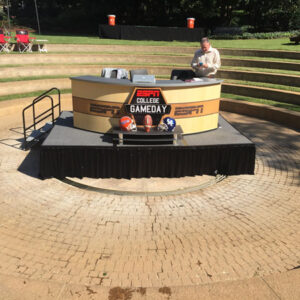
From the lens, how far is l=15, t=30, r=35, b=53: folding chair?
21.7 meters

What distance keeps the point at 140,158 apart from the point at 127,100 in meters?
1.82

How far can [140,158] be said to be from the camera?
8.88 metres

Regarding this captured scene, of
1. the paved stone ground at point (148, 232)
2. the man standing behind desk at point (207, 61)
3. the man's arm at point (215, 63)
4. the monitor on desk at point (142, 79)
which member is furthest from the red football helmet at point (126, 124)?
the man's arm at point (215, 63)

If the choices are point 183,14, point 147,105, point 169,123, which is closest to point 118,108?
point 147,105

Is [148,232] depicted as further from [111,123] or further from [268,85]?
[268,85]

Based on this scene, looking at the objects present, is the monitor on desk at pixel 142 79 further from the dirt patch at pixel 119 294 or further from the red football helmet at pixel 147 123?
the dirt patch at pixel 119 294

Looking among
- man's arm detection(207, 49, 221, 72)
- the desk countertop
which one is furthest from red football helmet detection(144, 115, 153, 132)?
man's arm detection(207, 49, 221, 72)

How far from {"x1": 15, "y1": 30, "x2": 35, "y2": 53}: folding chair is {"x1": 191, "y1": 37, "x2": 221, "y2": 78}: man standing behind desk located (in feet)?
51.0

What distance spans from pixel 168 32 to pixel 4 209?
26874 mm

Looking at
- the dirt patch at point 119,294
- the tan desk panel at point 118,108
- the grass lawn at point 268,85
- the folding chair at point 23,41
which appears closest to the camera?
the dirt patch at point 119,294

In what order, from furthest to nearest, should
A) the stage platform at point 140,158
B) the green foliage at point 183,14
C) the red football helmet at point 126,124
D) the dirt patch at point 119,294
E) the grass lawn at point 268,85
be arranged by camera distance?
the green foliage at point 183,14 → the grass lawn at point 268,85 → the red football helmet at point 126,124 → the stage platform at point 140,158 → the dirt patch at point 119,294

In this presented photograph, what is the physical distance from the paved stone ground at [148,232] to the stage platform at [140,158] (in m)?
0.46

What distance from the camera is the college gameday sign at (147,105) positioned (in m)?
9.23

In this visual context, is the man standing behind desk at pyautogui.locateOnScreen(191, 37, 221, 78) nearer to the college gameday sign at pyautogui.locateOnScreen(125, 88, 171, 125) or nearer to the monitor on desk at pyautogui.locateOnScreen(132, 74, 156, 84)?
the monitor on desk at pyautogui.locateOnScreen(132, 74, 156, 84)
